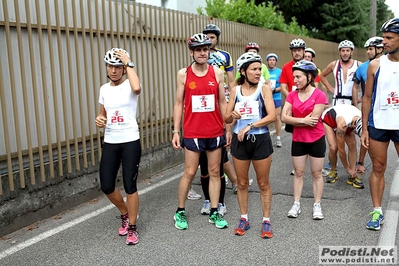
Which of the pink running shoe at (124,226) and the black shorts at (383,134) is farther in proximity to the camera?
the pink running shoe at (124,226)

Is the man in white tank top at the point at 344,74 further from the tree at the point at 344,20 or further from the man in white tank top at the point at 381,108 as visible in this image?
the tree at the point at 344,20

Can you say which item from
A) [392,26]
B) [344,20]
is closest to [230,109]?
[392,26]

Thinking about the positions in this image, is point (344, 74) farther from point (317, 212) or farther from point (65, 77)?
point (65, 77)

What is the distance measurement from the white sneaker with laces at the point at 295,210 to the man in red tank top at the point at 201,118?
0.81 meters

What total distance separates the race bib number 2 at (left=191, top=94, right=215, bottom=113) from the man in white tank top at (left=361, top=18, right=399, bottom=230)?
1645mm

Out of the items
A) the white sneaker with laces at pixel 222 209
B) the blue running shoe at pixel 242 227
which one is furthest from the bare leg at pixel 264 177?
the white sneaker with laces at pixel 222 209

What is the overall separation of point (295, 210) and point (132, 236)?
1.92 m

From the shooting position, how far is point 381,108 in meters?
4.60

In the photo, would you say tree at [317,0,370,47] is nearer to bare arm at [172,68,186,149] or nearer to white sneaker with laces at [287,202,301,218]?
white sneaker with laces at [287,202,301,218]

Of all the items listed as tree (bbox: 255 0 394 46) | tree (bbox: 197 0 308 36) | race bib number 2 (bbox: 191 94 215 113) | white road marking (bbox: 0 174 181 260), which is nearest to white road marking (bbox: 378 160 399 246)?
race bib number 2 (bbox: 191 94 215 113)

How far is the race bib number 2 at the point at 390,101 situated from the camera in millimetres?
4504

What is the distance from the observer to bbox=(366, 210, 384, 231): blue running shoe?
15.3ft

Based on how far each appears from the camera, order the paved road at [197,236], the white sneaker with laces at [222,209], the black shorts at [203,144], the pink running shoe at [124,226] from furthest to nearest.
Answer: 1. the white sneaker with laces at [222,209]
2. the black shorts at [203,144]
3. the pink running shoe at [124,226]
4. the paved road at [197,236]

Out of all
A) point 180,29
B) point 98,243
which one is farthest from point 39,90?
point 180,29
